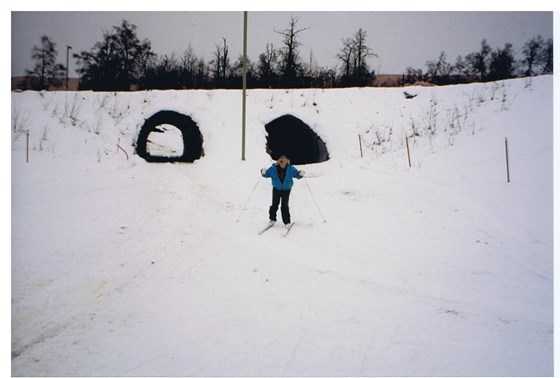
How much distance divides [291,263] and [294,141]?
12.8 m

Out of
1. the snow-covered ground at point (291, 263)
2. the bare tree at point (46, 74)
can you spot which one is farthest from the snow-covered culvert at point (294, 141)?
the bare tree at point (46, 74)

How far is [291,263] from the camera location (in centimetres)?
565

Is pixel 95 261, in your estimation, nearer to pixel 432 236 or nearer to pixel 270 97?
pixel 432 236

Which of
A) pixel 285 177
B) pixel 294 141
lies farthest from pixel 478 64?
pixel 285 177

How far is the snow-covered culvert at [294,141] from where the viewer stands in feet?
52.7

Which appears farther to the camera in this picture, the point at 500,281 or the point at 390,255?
the point at 390,255

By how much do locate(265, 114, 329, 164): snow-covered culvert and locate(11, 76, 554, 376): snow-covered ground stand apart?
10.7 feet

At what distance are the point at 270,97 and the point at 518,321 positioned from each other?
A: 48.6ft

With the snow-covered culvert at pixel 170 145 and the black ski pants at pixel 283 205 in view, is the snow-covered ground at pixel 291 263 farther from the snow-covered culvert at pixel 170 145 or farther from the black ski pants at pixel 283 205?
the snow-covered culvert at pixel 170 145

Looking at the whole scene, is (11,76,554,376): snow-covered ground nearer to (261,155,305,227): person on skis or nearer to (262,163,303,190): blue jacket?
(261,155,305,227): person on skis

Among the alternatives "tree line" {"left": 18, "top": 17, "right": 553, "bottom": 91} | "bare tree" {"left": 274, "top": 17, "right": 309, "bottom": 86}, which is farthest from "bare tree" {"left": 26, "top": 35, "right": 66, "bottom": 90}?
"bare tree" {"left": 274, "top": 17, "right": 309, "bottom": 86}

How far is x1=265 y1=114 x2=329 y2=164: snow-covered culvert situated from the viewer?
633 inches
